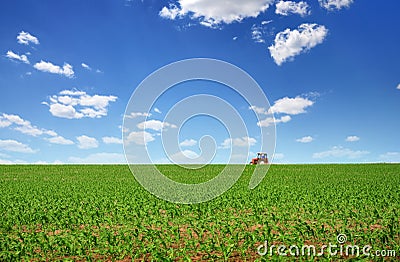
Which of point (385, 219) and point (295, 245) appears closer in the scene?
point (295, 245)

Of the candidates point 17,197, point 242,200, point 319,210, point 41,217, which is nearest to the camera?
point 41,217

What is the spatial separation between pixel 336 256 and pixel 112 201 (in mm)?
13909

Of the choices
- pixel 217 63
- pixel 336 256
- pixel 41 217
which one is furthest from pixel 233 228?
pixel 217 63

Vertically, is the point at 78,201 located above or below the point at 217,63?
below

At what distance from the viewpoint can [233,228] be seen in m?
12.5

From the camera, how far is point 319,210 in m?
17.4

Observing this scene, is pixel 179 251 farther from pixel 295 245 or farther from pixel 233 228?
pixel 295 245

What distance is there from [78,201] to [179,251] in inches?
475

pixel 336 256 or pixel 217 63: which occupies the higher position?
pixel 217 63

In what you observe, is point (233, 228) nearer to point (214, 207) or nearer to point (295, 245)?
point (295, 245)

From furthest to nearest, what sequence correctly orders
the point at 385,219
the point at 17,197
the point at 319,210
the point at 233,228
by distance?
the point at 17,197 < the point at 319,210 < the point at 385,219 < the point at 233,228

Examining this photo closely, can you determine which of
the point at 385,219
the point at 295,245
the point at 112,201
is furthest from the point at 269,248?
the point at 112,201

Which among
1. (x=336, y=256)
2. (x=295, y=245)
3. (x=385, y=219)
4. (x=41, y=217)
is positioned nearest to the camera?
(x=336, y=256)

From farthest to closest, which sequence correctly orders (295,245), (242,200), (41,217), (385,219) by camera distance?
(242,200) < (41,217) < (385,219) < (295,245)
